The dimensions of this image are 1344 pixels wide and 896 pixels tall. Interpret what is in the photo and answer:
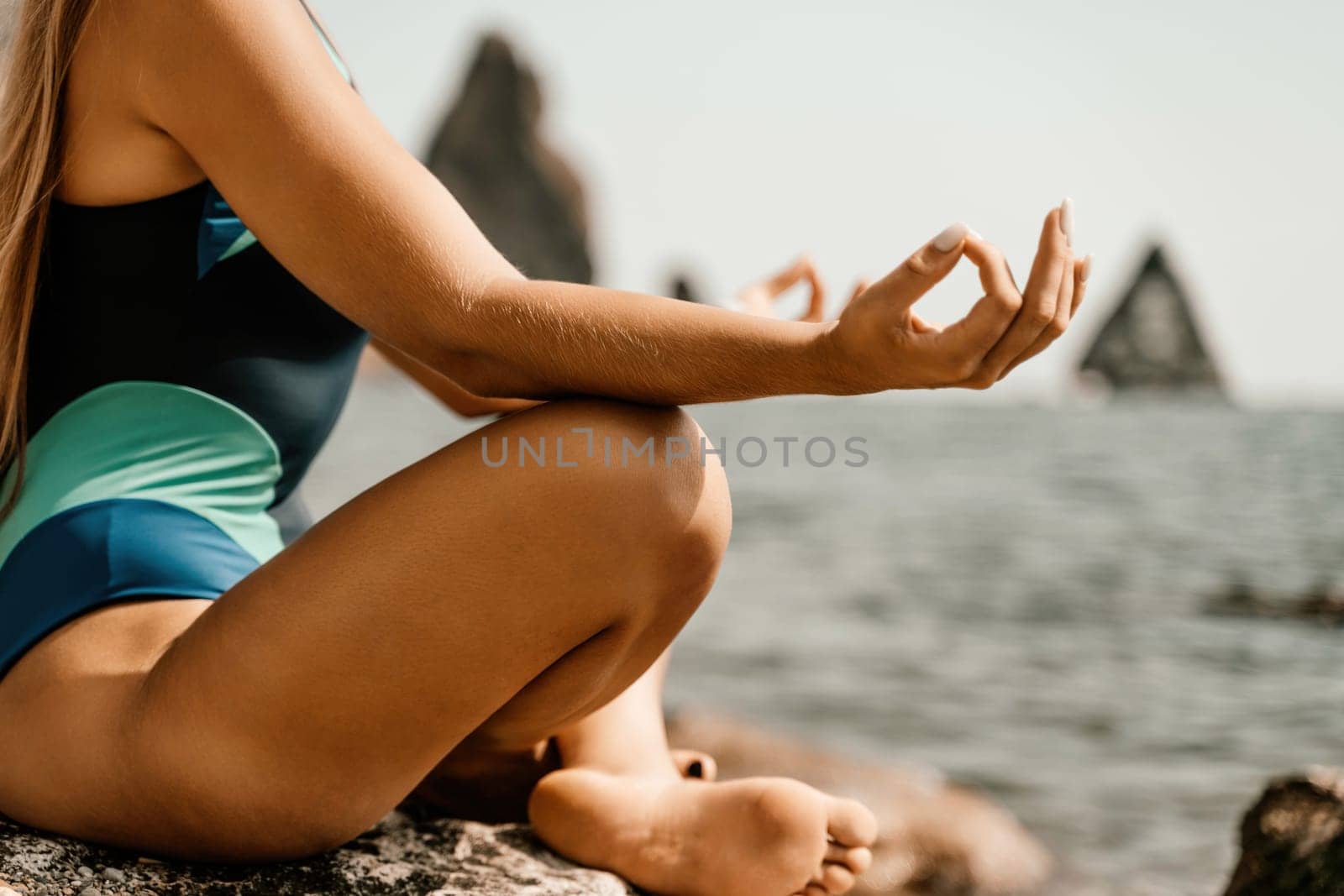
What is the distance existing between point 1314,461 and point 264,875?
21.0 m

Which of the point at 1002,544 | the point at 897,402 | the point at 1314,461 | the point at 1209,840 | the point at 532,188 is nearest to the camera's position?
the point at 1209,840

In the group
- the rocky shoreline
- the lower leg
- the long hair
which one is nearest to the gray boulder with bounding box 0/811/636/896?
the rocky shoreline

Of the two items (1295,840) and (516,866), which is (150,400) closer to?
(516,866)

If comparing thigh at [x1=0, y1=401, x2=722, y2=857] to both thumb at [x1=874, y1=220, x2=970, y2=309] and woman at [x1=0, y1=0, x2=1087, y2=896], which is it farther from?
thumb at [x1=874, y1=220, x2=970, y2=309]

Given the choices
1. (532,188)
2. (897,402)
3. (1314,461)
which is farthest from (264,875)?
(532,188)

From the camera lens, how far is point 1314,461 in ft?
64.2

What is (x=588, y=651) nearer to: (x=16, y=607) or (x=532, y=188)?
(x=16, y=607)

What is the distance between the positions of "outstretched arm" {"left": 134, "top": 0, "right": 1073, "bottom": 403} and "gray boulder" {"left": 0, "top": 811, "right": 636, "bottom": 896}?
0.62 meters

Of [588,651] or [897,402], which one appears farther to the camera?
[897,402]

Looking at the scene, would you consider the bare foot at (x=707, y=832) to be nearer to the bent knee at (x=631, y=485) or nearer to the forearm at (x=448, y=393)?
the bent knee at (x=631, y=485)

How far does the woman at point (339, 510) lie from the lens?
4.14 ft

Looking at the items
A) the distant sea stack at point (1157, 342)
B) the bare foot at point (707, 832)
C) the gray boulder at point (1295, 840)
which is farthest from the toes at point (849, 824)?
the distant sea stack at point (1157, 342)

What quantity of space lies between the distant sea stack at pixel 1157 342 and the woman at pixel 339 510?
196 ft

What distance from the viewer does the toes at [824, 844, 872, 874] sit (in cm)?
149
